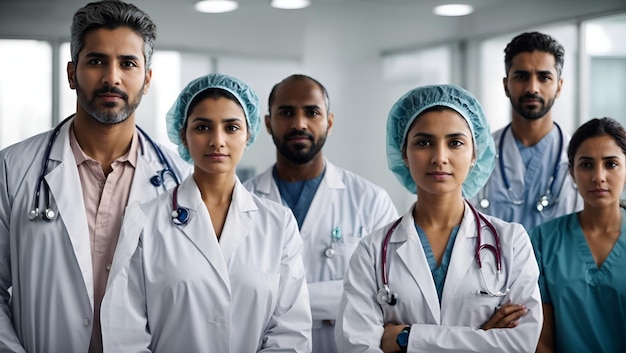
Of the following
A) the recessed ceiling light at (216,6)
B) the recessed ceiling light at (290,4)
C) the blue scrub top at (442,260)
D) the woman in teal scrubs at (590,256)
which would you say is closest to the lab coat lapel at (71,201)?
the blue scrub top at (442,260)

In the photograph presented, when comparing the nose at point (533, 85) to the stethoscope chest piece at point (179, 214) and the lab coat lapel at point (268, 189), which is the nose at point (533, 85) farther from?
the stethoscope chest piece at point (179, 214)

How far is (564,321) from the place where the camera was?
2410 mm

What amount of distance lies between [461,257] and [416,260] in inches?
5.0

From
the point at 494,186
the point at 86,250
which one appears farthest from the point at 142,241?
the point at 494,186

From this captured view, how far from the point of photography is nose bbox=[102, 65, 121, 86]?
88.9 inches

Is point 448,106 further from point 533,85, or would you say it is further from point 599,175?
point 533,85

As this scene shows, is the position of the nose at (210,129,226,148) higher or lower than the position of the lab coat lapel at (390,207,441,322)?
higher

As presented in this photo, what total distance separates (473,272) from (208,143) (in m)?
0.84

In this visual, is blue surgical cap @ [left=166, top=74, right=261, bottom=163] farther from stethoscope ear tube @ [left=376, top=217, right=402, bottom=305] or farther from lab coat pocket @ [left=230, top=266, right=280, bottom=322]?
stethoscope ear tube @ [left=376, top=217, right=402, bottom=305]

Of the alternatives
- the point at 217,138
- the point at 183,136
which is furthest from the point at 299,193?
the point at 217,138

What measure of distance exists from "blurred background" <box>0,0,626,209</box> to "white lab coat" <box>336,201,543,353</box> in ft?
8.11

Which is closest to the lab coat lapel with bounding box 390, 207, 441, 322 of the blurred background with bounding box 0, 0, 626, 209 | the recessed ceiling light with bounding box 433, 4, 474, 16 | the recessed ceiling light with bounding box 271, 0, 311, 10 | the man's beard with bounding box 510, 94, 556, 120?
the man's beard with bounding box 510, 94, 556, 120

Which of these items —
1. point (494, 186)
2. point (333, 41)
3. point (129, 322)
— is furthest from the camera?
point (333, 41)

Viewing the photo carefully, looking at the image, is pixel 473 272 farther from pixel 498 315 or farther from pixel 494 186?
pixel 494 186
